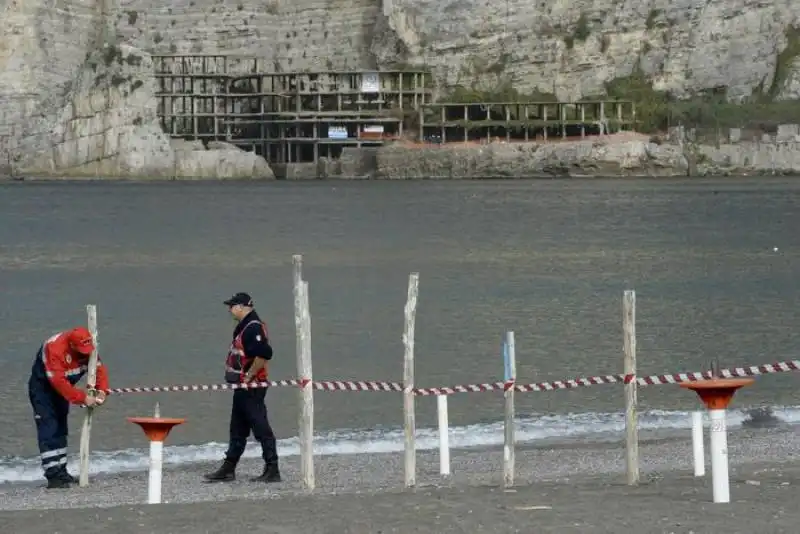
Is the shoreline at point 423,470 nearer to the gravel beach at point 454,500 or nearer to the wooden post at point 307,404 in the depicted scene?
the gravel beach at point 454,500

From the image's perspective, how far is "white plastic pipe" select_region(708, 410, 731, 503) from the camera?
15.2 meters

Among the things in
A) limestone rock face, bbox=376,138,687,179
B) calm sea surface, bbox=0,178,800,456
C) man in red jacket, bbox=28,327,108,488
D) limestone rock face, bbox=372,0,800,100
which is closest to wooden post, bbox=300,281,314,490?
→ man in red jacket, bbox=28,327,108,488

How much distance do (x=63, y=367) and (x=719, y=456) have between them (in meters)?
7.76

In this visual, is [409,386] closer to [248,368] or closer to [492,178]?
[248,368]

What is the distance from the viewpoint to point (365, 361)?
39406 mm

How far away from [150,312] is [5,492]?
31.0 metres

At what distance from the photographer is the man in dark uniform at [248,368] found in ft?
63.9

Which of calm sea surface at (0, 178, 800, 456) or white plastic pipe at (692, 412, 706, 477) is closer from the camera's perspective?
white plastic pipe at (692, 412, 706, 477)

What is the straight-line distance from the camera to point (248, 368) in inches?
773

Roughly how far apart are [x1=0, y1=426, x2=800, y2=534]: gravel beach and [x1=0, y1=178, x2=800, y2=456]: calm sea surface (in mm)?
5585

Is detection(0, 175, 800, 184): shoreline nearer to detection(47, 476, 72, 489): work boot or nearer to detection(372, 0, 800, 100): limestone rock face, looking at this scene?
detection(372, 0, 800, 100): limestone rock face

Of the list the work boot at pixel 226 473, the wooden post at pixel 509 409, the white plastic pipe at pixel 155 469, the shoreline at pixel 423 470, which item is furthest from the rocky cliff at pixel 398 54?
the white plastic pipe at pixel 155 469

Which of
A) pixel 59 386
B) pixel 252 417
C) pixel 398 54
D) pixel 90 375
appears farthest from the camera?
pixel 398 54

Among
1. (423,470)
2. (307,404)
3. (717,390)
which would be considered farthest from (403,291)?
(717,390)
